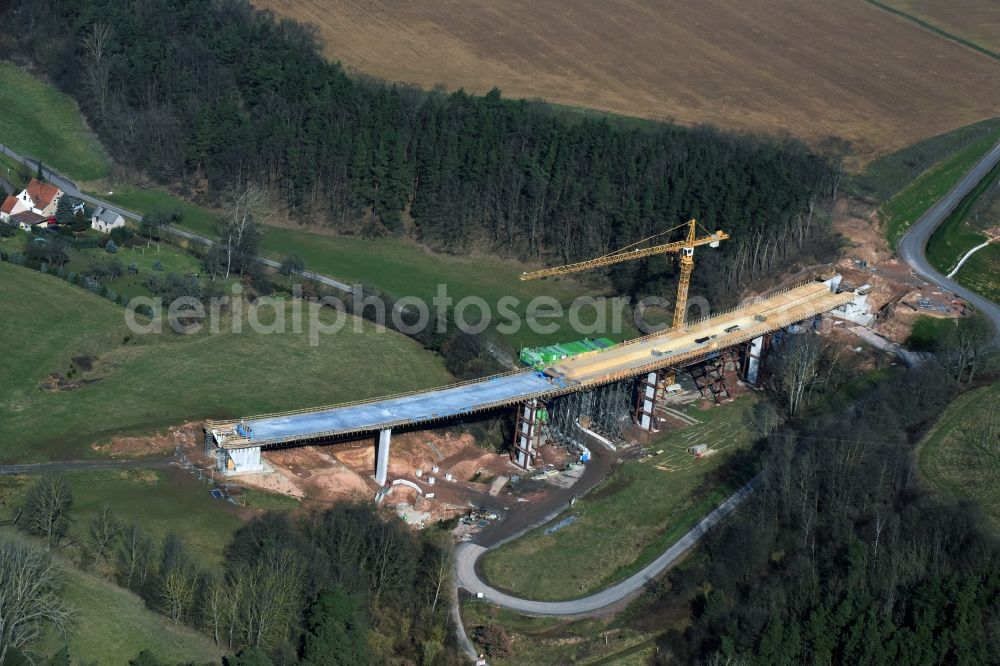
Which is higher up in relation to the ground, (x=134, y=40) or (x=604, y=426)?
(x=134, y=40)

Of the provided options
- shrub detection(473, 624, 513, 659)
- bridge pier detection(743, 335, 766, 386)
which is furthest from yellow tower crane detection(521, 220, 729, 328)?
shrub detection(473, 624, 513, 659)

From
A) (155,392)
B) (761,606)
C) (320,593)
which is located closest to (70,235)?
(155,392)

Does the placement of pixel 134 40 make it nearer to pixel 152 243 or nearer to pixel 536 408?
pixel 152 243

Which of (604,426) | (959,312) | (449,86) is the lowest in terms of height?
(604,426)

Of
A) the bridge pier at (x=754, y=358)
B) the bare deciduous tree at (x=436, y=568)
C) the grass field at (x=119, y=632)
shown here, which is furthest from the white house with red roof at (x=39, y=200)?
the bridge pier at (x=754, y=358)

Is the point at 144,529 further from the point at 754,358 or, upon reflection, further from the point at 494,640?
the point at 754,358

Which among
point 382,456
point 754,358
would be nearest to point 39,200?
point 382,456
